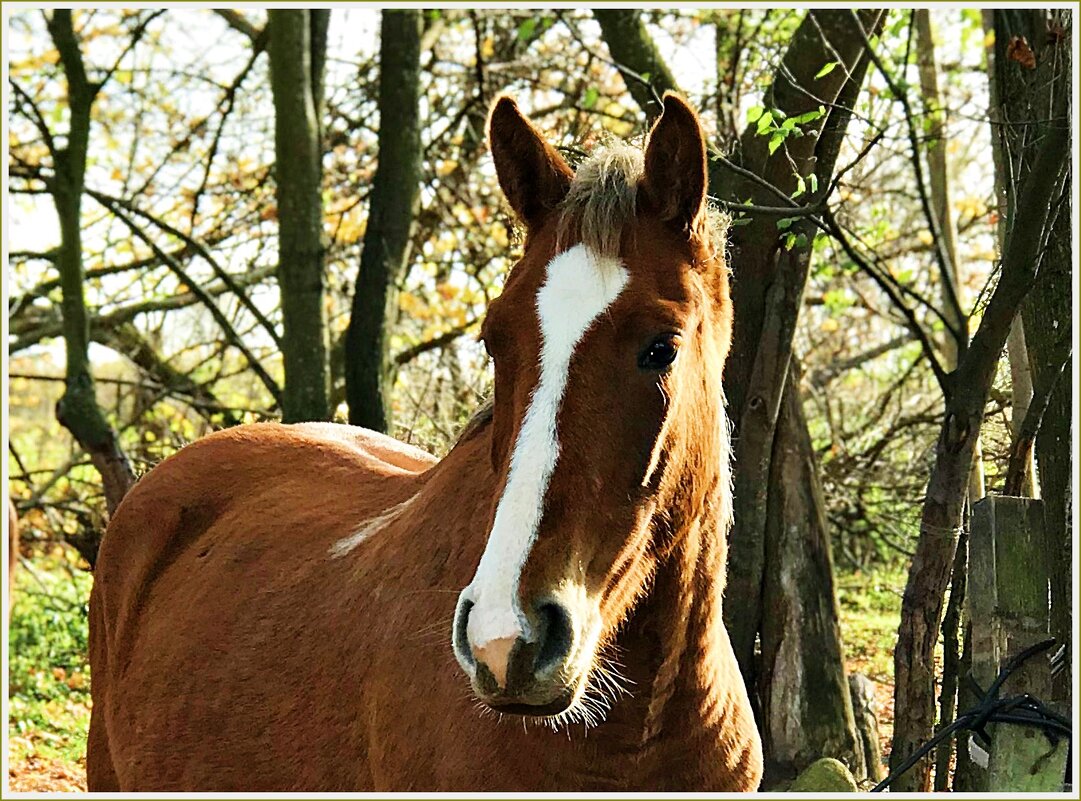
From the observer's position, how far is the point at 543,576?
2092mm

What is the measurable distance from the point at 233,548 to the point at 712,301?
82.1 inches

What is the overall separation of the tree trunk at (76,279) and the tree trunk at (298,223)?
4.46 feet

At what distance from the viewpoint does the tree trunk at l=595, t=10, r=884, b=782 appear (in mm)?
4797

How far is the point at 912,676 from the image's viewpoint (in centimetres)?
398

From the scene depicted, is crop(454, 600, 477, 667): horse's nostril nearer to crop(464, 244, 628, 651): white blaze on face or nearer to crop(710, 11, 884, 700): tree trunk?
crop(464, 244, 628, 651): white blaze on face

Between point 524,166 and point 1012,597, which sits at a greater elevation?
point 524,166

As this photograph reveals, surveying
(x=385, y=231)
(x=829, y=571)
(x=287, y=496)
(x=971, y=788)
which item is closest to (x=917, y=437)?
(x=829, y=571)

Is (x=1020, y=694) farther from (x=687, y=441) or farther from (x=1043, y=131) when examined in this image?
(x=1043, y=131)

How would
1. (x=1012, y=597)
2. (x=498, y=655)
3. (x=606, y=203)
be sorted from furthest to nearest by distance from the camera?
(x=1012, y=597) < (x=606, y=203) < (x=498, y=655)

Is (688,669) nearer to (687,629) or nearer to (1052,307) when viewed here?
(687,629)

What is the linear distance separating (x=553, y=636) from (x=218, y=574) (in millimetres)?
2151

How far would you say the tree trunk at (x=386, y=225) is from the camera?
6.64 m

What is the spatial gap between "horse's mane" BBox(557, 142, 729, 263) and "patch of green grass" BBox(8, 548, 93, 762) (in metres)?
5.86

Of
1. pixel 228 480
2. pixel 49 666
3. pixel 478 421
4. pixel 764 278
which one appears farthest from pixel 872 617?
pixel 49 666
